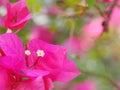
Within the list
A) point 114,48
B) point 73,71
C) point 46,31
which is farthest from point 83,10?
point 46,31

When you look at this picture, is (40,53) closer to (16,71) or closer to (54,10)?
(16,71)

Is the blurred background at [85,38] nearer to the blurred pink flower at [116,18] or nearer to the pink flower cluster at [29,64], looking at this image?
the blurred pink flower at [116,18]

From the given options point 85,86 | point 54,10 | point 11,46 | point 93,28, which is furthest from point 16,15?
point 93,28

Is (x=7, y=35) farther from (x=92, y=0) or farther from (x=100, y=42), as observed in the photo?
(x=100, y=42)

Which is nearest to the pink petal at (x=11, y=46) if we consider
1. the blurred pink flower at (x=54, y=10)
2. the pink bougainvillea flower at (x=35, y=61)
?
the pink bougainvillea flower at (x=35, y=61)

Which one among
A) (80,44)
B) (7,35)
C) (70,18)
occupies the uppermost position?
(7,35)

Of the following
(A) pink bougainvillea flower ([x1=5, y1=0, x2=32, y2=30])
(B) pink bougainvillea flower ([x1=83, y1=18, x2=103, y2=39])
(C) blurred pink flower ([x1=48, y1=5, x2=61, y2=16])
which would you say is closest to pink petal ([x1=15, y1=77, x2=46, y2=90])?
(A) pink bougainvillea flower ([x1=5, y1=0, x2=32, y2=30])

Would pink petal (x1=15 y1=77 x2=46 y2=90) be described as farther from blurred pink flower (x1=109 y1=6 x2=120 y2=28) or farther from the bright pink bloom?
blurred pink flower (x1=109 y1=6 x2=120 y2=28)
